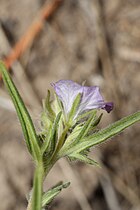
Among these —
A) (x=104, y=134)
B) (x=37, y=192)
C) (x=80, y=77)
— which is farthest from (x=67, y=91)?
(x=80, y=77)

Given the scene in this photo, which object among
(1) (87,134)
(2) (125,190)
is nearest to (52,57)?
(2) (125,190)

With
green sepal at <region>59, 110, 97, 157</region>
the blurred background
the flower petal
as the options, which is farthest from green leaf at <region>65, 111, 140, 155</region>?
the blurred background

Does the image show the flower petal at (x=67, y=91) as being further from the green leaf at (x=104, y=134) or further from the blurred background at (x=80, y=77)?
the blurred background at (x=80, y=77)

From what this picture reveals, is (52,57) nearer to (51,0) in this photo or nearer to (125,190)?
(51,0)

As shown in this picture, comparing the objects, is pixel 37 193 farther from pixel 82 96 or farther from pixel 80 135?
pixel 82 96

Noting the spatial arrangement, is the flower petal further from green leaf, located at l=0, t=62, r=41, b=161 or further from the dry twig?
the dry twig

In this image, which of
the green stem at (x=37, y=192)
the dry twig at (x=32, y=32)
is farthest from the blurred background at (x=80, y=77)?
the green stem at (x=37, y=192)

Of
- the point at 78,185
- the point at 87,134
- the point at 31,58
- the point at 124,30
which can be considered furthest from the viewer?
the point at 124,30

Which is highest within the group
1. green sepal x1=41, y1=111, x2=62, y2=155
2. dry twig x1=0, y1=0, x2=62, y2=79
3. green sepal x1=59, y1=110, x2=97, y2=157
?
dry twig x1=0, y1=0, x2=62, y2=79
